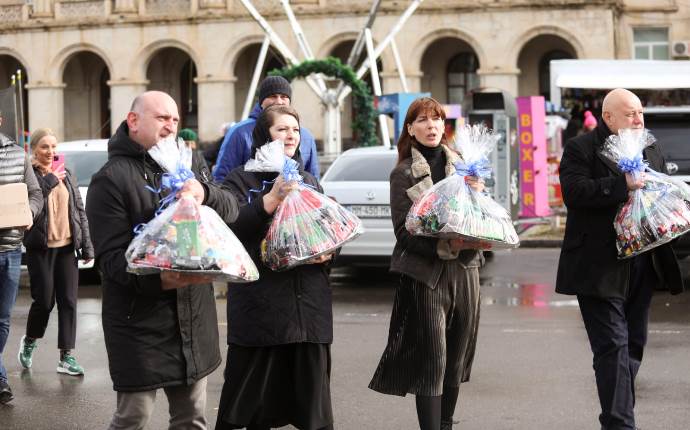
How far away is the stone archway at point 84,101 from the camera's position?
4766cm

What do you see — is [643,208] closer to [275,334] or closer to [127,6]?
[275,334]

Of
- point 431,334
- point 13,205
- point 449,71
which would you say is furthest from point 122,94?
point 431,334

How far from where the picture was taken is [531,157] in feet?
75.0

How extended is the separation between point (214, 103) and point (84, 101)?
7.52 metres

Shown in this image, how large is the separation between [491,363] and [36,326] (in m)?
3.39

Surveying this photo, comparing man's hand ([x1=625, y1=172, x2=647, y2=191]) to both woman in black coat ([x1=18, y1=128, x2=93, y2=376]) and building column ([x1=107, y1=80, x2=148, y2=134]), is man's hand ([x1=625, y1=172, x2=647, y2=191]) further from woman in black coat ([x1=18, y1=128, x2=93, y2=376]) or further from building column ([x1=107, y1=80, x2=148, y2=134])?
building column ([x1=107, y1=80, x2=148, y2=134])

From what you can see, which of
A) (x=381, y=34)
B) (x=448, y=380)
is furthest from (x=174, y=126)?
(x=381, y=34)

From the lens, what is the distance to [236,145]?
7.92 metres

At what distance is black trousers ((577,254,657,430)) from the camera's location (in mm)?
6559

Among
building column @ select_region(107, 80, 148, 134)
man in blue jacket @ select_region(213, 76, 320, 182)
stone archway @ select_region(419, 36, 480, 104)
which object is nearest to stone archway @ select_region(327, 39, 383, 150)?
stone archway @ select_region(419, 36, 480, 104)

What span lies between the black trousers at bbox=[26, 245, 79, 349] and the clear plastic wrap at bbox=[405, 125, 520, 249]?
3.69 metres

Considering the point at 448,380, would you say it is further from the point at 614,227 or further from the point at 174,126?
the point at 174,126

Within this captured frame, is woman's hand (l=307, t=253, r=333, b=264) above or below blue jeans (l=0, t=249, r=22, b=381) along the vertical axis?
above

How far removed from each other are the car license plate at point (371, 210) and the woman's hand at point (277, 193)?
8393 millimetres
